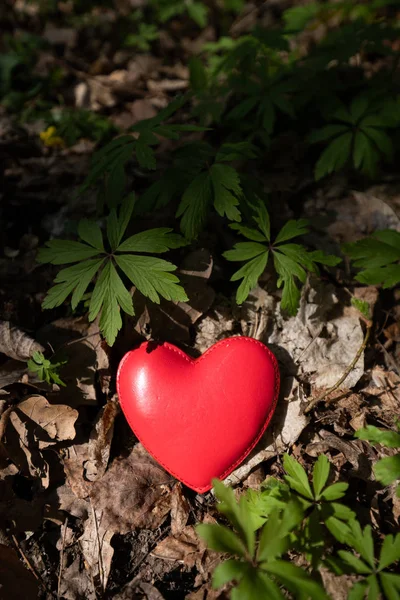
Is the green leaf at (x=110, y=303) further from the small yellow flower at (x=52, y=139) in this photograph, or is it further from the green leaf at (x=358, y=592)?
the small yellow flower at (x=52, y=139)

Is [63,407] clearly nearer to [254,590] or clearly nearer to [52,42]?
[254,590]

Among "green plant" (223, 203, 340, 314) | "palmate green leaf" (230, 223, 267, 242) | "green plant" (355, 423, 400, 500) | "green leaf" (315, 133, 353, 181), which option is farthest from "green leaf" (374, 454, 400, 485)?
"green leaf" (315, 133, 353, 181)

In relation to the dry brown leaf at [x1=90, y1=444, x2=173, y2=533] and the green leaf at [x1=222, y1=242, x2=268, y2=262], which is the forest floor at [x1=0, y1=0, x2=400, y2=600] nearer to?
the dry brown leaf at [x1=90, y1=444, x2=173, y2=533]

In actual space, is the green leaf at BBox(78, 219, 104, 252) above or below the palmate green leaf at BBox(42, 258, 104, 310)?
above

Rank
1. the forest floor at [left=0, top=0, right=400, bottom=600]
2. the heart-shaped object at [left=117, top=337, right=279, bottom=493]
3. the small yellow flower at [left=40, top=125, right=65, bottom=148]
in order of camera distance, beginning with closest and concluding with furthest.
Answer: the forest floor at [left=0, top=0, right=400, bottom=600] < the heart-shaped object at [left=117, top=337, right=279, bottom=493] < the small yellow flower at [left=40, top=125, right=65, bottom=148]

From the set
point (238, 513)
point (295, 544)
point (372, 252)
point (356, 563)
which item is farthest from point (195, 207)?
point (356, 563)

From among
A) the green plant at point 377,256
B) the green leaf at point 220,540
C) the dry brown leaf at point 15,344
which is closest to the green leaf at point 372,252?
the green plant at point 377,256
